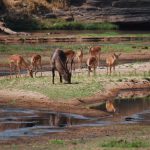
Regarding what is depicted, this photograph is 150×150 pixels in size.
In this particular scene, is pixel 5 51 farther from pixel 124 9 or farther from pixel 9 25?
pixel 124 9

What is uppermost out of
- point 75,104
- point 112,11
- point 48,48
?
point 112,11

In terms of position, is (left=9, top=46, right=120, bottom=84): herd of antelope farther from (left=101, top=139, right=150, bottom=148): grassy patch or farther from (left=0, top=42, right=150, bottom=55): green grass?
(left=101, top=139, right=150, bottom=148): grassy patch

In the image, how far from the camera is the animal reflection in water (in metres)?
18.6

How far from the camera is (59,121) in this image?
19047 millimetres

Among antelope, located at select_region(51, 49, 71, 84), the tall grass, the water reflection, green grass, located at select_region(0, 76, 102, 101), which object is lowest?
the water reflection

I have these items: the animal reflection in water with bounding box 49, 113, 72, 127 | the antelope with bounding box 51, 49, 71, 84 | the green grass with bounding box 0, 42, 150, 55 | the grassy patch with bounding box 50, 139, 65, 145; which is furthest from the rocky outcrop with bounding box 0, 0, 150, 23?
the grassy patch with bounding box 50, 139, 65, 145

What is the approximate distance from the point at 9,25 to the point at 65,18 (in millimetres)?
6897

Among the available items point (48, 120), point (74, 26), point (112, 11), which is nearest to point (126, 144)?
point (48, 120)

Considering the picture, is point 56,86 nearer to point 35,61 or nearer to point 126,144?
point 35,61

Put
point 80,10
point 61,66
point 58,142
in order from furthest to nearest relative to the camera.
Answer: point 80,10
point 61,66
point 58,142

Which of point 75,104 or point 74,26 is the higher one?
point 74,26

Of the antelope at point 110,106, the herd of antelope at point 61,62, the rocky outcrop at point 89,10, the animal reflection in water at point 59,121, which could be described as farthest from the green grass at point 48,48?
the animal reflection in water at point 59,121

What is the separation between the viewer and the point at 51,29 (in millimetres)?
67000

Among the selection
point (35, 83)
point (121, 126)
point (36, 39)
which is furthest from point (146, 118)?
point (36, 39)
